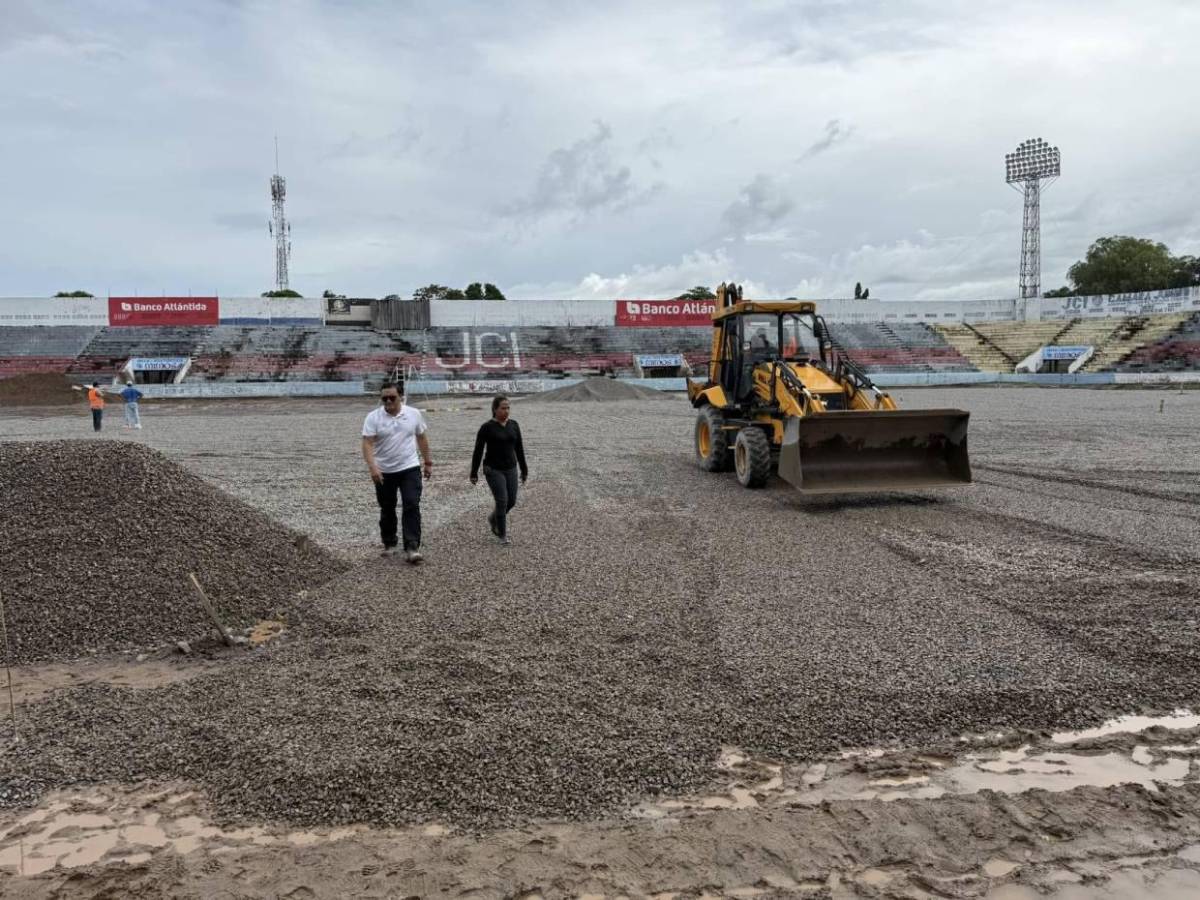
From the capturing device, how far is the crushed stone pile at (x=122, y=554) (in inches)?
210

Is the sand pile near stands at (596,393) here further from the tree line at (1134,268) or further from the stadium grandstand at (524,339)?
the tree line at (1134,268)

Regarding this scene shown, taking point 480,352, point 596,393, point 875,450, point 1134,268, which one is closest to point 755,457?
point 875,450

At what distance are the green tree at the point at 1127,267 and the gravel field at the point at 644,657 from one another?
77.8 meters

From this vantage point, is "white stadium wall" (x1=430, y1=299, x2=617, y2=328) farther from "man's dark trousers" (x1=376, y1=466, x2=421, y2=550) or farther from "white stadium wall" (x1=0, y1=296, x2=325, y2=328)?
"man's dark trousers" (x1=376, y1=466, x2=421, y2=550)

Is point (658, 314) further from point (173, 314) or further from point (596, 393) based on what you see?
point (173, 314)

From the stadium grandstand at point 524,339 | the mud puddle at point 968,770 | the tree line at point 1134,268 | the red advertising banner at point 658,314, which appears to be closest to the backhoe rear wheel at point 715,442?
the mud puddle at point 968,770

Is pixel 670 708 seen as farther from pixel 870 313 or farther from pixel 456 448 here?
pixel 870 313

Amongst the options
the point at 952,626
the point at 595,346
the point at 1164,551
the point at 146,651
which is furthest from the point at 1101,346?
the point at 146,651

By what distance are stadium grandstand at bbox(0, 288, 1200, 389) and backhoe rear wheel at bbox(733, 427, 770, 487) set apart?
115 ft

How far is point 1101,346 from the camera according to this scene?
49469 millimetres

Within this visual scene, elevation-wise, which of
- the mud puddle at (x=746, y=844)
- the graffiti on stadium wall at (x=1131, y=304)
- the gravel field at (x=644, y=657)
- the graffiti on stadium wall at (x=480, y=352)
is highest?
the graffiti on stadium wall at (x=1131, y=304)

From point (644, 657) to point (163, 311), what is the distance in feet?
176

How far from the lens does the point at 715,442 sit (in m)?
12.3

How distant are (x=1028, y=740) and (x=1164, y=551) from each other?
14.6ft
